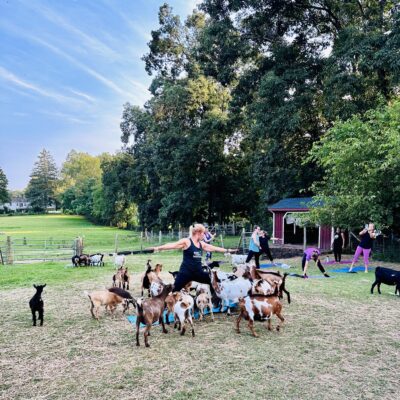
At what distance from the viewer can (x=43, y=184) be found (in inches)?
4358

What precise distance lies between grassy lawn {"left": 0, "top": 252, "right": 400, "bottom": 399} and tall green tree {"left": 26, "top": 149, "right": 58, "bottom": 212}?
355 ft

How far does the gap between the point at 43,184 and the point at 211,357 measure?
11633cm

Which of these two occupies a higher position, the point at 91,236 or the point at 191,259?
the point at 191,259

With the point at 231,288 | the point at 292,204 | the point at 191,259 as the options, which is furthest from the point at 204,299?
the point at 292,204

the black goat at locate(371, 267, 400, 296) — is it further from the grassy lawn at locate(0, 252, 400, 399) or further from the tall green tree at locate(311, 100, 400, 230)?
the tall green tree at locate(311, 100, 400, 230)

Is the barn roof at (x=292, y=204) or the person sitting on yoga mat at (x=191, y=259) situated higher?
the barn roof at (x=292, y=204)

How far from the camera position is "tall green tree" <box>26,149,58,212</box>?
10731 cm

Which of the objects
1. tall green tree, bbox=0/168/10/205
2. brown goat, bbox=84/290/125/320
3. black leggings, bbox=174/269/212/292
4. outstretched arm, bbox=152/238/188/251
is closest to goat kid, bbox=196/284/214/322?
black leggings, bbox=174/269/212/292

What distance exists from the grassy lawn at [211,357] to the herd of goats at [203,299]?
300 millimetres

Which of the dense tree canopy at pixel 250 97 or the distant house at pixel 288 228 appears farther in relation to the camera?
the distant house at pixel 288 228

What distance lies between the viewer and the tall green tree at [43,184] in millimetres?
107312

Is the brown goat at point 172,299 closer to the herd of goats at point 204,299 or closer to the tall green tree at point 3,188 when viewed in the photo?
the herd of goats at point 204,299

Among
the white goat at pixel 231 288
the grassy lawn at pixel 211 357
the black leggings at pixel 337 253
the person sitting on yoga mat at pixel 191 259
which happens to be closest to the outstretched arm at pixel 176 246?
the person sitting on yoga mat at pixel 191 259

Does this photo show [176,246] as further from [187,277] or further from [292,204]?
[292,204]
